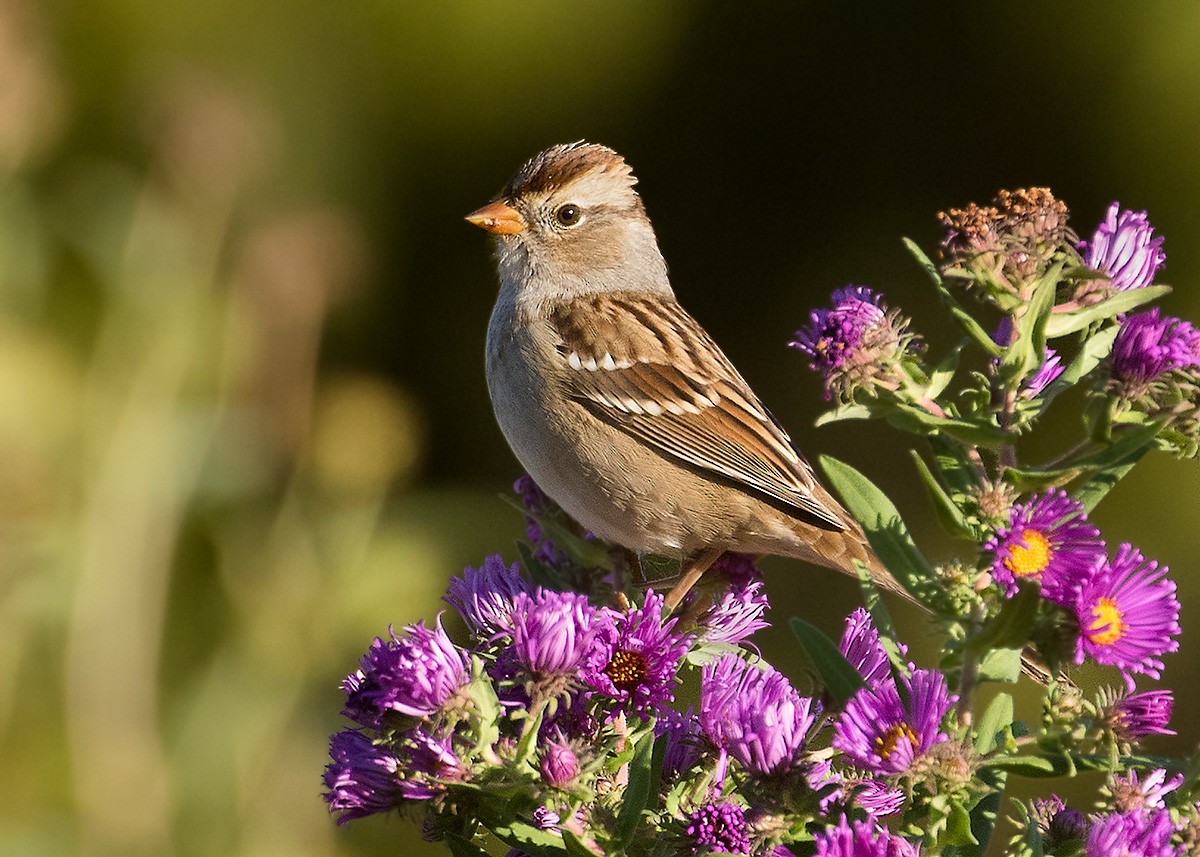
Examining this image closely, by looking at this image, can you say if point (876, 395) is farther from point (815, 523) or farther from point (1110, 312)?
point (815, 523)

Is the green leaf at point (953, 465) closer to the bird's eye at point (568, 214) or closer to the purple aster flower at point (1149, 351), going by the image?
the purple aster flower at point (1149, 351)

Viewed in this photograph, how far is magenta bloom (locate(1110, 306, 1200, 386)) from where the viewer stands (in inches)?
39.4

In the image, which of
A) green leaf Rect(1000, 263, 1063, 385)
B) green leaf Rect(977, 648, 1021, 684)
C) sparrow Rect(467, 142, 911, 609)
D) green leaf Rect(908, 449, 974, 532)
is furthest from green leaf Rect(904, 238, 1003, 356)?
sparrow Rect(467, 142, 911, 609)

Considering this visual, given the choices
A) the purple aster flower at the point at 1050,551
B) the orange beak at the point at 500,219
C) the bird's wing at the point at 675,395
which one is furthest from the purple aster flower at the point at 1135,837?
the orange beak at the point at 500,219

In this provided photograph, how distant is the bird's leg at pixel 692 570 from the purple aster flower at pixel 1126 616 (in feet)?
3.26

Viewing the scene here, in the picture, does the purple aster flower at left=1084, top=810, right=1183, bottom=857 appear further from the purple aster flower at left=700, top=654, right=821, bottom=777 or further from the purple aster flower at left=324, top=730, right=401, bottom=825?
the purple aster flower at left=324, top=730, right=401, bottom=825

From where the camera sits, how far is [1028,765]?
0.97 metres

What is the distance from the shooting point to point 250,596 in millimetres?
2773

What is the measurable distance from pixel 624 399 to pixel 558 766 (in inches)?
53.9

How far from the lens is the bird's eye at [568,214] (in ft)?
8.52

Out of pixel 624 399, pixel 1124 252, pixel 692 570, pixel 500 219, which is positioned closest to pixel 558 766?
pixel 1124 252

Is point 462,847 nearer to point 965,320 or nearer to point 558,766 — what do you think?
point 558,766

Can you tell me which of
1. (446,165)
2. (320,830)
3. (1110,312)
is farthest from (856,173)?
(1110,312)

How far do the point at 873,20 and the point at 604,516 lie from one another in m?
2.00
